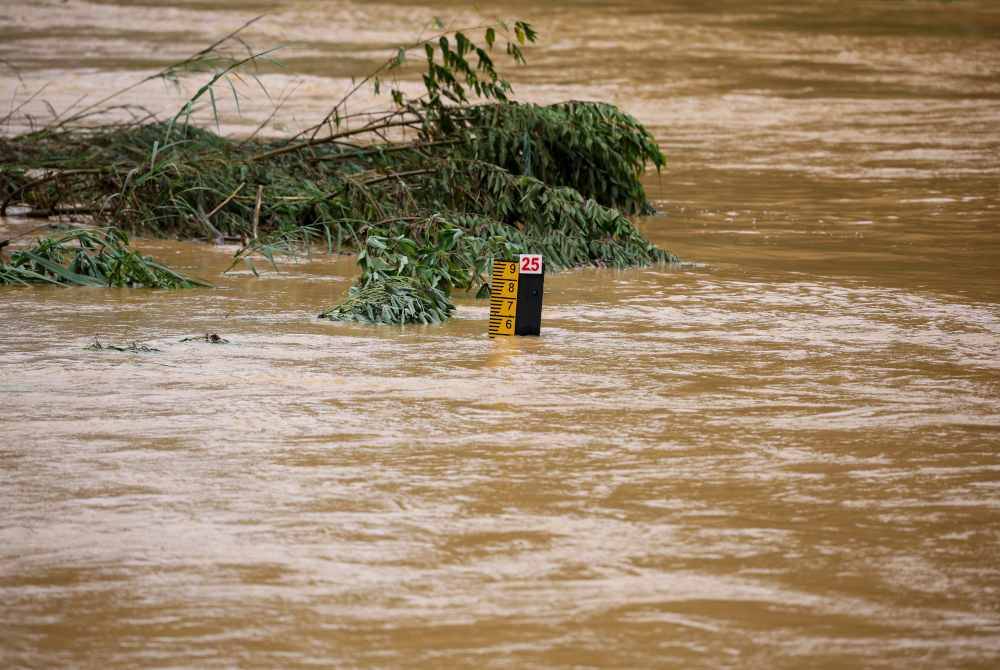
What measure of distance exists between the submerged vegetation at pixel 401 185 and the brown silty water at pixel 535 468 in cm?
31

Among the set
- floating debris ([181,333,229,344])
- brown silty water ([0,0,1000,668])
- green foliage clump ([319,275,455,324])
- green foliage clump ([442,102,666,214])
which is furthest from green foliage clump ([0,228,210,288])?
green foliage clump ([442,102,666,214])

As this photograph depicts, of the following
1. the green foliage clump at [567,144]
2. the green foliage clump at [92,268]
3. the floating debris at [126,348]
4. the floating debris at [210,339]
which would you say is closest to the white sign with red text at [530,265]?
the floating debris at [210,339]

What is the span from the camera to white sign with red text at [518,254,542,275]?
782 cm

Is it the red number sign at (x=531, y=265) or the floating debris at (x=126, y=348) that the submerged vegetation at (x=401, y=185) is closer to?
the red number sign at (x=531, y=265)

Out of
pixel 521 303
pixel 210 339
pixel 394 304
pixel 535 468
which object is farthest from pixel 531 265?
pixel 535 468

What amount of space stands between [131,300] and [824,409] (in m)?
4.04

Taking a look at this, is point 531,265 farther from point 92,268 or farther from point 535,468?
point 92,268

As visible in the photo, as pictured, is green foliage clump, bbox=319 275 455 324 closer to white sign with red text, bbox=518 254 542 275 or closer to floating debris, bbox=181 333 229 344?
white sign with red text, bbox=518 254 542 275

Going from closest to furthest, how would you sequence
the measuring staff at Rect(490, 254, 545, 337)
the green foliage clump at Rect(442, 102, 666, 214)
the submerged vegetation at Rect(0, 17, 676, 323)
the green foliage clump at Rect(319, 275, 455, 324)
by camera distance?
the measuring staff at Rect(490, 254, 545, 337), the green foliage clump at Rect(319, 275, 455, 324), the submerged vegetation at Rect(0, 17, 676, 323), the green foliage clump at Rect(442, 102, 666, 214)

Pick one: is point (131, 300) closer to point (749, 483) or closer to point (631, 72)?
point (749, 483)

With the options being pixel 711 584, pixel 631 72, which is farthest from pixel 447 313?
pixel 631 72

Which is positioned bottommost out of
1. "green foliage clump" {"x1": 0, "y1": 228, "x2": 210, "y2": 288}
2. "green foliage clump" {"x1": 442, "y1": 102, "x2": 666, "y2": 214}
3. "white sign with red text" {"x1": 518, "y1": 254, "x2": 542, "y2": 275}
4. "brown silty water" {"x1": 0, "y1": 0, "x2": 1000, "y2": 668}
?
"brown silty water" {"x1": 0, "y1": 0, "x2": 1000, "y2": 668}

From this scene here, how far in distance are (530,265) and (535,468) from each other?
2442mm

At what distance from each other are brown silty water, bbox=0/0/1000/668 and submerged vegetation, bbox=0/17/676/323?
308mm
